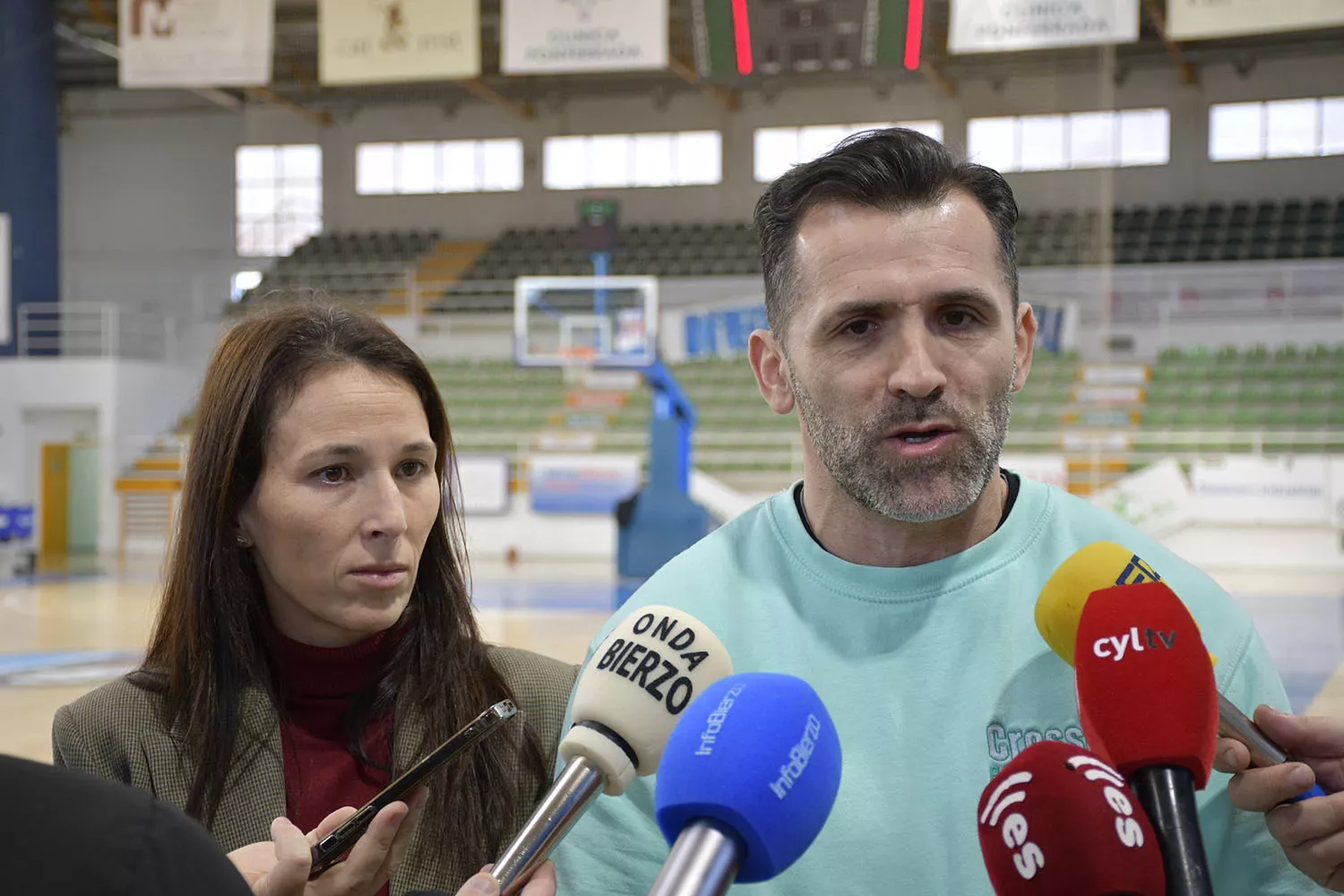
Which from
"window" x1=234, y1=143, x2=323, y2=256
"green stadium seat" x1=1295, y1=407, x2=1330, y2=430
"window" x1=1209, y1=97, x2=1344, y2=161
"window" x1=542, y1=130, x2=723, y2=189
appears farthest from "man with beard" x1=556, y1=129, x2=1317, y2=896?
"window" x1=1209, y1=97, x2=1344, y2=161

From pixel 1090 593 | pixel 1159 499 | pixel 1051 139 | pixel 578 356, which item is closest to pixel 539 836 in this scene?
pixel 1090 593

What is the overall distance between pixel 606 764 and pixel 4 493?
50.5 ft

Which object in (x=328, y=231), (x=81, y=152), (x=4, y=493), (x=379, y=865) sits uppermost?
(x=81, y=152)

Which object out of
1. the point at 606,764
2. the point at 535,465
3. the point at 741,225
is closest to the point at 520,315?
the point at 535,465

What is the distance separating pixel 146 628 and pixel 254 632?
6.14m

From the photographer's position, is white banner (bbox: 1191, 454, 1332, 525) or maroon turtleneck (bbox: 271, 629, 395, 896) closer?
maroon turtleneck (bbox: 271, 629, 395, 896)

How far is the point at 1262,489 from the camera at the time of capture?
1105cm

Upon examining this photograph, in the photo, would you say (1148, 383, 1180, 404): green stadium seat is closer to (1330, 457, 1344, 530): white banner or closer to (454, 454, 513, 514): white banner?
(1330, 457, 1344, 530): white banner

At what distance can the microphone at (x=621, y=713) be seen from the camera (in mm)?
723

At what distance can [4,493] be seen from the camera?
1430cm

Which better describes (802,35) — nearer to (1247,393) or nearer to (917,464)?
(1247,393)

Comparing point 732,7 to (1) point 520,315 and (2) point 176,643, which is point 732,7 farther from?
(2) point 176,643

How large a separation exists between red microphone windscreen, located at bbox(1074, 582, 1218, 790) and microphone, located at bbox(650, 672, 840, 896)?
0.61 feet

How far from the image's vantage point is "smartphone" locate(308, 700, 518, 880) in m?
0.76
